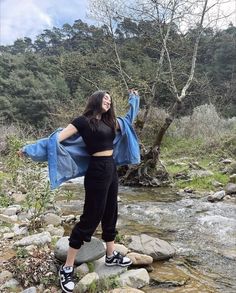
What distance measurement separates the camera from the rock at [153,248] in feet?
16.1

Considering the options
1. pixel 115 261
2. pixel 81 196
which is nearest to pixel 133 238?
pixel 115 261

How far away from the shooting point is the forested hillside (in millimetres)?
16898

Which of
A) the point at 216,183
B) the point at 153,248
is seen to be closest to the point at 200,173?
the point at 216,183

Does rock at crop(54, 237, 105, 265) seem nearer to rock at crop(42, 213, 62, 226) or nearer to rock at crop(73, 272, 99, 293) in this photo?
rock at crop(73, 272, 99, 293)

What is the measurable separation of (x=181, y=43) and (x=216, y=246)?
12.3 m

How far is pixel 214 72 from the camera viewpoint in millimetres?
31156

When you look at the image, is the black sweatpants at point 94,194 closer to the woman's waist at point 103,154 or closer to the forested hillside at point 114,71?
the woman's waist at point 103,154

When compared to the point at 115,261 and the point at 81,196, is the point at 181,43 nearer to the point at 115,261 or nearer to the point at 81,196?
the point at 81,196

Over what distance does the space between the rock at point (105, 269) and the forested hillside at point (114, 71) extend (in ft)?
35.2

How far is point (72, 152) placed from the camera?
3.96 meters

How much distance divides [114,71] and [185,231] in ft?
38.7

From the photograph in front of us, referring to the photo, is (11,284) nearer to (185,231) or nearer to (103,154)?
(103,154)

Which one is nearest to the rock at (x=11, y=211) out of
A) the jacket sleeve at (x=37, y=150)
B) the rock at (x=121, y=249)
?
the rock at (x=121, y=249)

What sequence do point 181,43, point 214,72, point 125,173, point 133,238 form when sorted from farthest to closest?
point 214,72 → point 181,43 → point 125,173 → point 133,238
